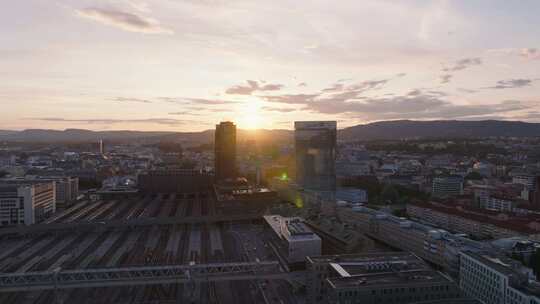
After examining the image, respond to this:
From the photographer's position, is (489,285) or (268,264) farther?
(268,264)

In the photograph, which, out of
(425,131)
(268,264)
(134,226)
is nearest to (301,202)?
(134,226)

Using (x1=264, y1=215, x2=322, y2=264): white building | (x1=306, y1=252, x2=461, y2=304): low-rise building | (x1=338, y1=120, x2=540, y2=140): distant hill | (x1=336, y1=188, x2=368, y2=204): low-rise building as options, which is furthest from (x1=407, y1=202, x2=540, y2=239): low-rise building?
(x1=338, y1=120, x2=540, y2=140): distant hill

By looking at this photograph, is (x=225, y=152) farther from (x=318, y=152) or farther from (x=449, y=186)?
(x=449, y=186)

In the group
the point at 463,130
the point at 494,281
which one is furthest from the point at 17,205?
the point at 463,130

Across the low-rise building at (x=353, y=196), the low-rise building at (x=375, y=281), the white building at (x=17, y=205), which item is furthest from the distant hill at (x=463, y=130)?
the low-rise building at (x=375, y=281)

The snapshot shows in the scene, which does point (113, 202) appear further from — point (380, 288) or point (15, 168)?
point (380, 288)
